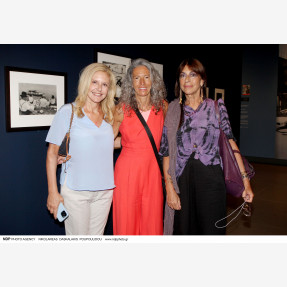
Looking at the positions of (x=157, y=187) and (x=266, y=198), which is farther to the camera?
(x=266, y=198)

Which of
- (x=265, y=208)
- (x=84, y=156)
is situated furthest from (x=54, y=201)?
(x=265, y=208)

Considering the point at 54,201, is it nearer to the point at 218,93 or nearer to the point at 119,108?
the point at 119,108

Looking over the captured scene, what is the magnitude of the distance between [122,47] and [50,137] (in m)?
2.04

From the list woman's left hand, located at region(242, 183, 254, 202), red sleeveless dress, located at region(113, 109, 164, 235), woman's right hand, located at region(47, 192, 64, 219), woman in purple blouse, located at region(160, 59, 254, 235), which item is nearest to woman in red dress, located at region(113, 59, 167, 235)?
red sleeveless dress, located at region(113, 109, 164, 235)

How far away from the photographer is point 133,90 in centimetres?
285

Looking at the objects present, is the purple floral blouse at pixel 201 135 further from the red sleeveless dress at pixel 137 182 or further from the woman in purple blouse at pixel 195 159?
the red sleeveless dress at pixel 137 182

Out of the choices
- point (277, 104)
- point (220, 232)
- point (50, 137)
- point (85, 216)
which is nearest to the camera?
point (50, 137)

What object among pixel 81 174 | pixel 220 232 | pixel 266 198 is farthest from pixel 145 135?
pixel 266 198

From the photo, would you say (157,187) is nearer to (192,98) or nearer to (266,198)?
(192,98)

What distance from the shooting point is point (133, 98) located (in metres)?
2.82

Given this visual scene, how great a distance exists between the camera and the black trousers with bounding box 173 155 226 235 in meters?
2.45

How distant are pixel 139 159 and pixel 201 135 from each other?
0.62 meters

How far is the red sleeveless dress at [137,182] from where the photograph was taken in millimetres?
2707

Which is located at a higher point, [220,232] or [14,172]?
[14,172]
